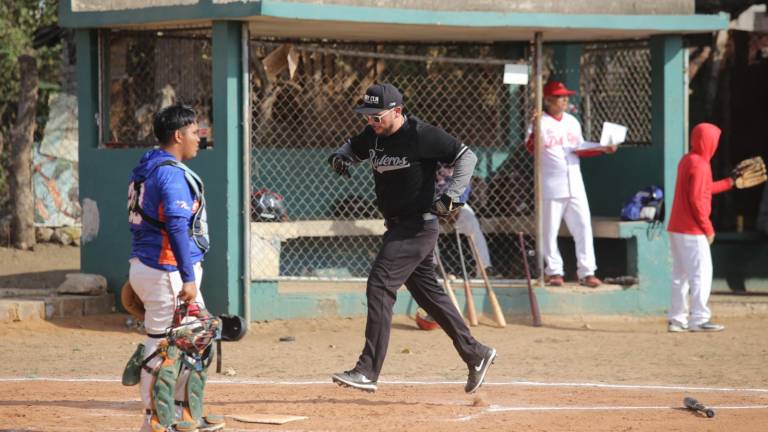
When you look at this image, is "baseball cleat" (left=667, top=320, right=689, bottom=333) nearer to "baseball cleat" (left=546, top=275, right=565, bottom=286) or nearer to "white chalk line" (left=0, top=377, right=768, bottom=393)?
"baseball cleat" (left=546, top=275, right=565, bottom=286)

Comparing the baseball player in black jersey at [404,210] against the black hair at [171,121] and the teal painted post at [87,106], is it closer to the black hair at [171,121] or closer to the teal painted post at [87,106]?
the black hair at [171,121]

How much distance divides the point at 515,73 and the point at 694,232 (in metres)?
2.39

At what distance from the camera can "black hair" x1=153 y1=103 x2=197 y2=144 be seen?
6328 millimetres

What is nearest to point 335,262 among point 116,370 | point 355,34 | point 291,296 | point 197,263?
point 291,296

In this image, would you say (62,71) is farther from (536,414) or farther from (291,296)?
(536,414)

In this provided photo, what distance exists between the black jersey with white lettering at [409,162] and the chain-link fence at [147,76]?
446 centimetres

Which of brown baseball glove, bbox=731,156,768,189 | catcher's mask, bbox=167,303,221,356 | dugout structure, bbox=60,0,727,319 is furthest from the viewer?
brown baseball glove, bbox=731,156,768,189

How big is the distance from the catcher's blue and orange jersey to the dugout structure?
15.2ft

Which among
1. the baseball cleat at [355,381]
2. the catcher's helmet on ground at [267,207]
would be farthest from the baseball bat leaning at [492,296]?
the baseball cleat at [355,381]

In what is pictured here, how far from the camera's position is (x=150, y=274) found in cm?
619

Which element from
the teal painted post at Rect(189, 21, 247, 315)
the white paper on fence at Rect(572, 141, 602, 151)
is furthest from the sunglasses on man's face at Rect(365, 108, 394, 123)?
the white paper on fence at Rect(572, 141, 602, 151)

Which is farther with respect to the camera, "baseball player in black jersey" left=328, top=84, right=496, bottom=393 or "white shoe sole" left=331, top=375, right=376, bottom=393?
"baseball player in black jersey" left=328, top=84, right=496, bottom=393

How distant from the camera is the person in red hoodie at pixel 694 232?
11.0m

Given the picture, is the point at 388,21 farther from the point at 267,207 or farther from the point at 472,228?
the point at 472,228
